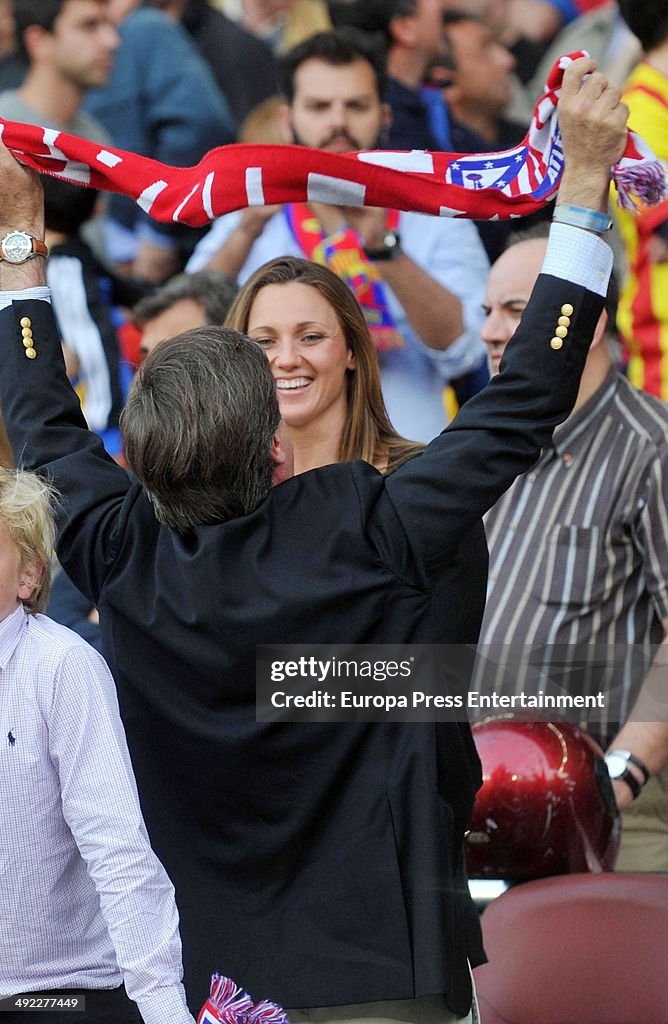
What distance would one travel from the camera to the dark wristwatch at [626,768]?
9.71 feet

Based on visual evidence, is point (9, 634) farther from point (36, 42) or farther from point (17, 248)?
point (36, 42)

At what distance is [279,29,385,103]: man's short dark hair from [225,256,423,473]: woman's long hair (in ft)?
5.00

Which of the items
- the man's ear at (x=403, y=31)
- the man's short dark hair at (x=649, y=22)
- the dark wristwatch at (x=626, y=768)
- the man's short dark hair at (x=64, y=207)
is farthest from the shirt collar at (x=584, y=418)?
the man's short dark hair at (x=64, y=207)

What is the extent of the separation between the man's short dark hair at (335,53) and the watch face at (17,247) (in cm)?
238

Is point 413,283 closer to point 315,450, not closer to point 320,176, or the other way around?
point 315,450

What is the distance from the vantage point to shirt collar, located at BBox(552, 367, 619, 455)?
3205mm

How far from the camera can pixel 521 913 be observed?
95.2 inches

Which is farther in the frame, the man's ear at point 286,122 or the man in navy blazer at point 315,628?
the man's ear at point 286,122

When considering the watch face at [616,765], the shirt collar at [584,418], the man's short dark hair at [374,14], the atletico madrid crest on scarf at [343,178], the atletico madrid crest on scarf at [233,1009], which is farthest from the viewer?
the man's short dark hair at [374,14]

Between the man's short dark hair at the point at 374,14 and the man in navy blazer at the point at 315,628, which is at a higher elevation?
the man's short dark hair at the point at 374,14

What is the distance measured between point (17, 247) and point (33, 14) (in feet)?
9.77

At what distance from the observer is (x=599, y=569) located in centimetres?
308

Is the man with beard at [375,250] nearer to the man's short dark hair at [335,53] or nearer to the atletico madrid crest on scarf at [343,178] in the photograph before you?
the man's short dark hair at [335,53]

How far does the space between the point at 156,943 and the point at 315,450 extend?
1.46 m
